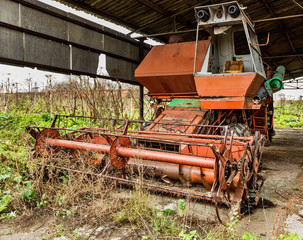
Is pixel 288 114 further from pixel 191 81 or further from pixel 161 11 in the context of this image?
pixel 191 81

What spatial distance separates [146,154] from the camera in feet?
11.7

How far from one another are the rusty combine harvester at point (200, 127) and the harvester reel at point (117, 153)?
1 centimetres

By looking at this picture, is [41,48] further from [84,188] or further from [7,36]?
[84,188]

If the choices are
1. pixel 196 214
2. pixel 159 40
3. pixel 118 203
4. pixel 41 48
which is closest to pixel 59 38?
pixel 41 48

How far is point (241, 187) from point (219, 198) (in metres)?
0.47

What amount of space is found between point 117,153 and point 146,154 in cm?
48

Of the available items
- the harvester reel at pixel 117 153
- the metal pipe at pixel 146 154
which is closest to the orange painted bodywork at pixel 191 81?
the harvester reel at pixel 117 153

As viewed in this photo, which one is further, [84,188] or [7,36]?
[7,36]

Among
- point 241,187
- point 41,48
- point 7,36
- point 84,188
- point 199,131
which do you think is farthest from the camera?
point 41,48

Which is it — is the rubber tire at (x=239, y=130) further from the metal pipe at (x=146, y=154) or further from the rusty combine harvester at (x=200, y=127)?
the metal pipe at (x=146, y=154)

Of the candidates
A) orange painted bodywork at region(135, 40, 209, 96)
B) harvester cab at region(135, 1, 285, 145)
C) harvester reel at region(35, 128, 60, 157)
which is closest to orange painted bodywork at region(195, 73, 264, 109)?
harvester cab at region(135, 1, 285, 145)

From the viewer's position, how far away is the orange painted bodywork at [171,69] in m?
5.50

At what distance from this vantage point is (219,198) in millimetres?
2996

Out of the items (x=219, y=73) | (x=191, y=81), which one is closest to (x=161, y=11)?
(x=191, y=81)
